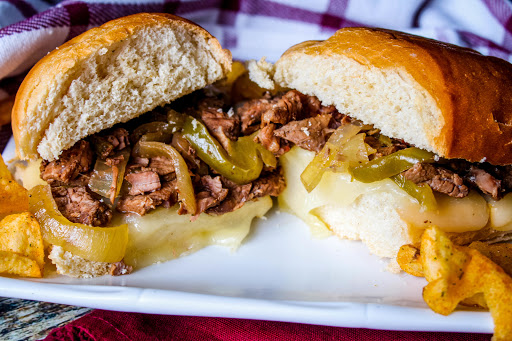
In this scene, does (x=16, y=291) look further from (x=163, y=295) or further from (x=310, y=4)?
(x=310, y=4)

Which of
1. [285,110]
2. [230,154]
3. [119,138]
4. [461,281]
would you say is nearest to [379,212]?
[461,281]

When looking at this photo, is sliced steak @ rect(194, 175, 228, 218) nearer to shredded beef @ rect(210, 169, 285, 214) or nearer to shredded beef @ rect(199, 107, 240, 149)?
shredded beef @ rect(210, 169, 285, 214)

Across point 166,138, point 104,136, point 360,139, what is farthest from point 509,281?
point 104,136

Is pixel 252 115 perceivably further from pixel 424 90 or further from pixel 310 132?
pixel 424 90

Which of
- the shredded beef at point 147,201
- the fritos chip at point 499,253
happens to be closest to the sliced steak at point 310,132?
the shredded beef at point 147,201

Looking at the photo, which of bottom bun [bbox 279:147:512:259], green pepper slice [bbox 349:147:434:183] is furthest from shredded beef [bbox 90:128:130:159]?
green pepper slice [bbox 349:147:434:183]

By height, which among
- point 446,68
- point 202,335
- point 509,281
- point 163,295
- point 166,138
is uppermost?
point 446,68
